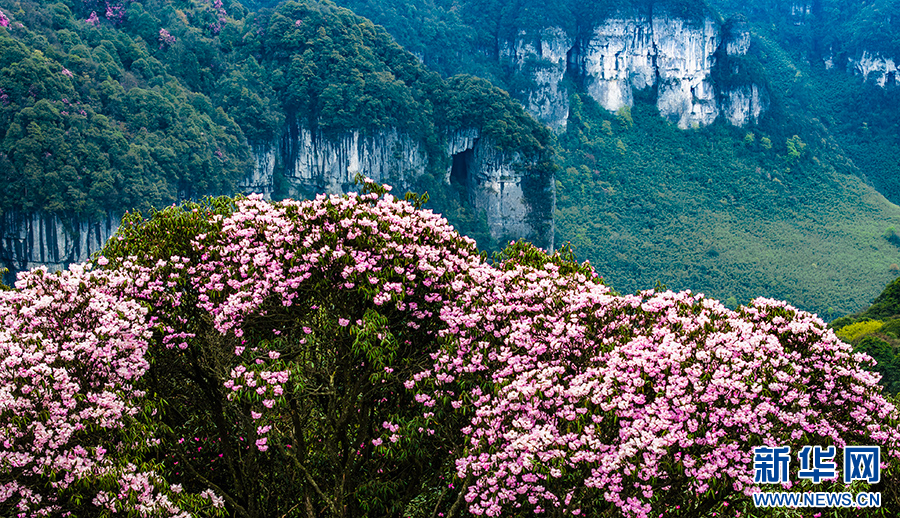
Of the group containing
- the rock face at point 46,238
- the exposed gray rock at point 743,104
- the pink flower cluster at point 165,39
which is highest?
the pink flower cluster at point 165,39

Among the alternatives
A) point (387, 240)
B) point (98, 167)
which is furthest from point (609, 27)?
point (387, 240)

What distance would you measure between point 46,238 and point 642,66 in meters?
73.0

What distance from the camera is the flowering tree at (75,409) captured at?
6641 millimetres

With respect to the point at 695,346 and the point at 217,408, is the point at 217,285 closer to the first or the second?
the point at 217,408

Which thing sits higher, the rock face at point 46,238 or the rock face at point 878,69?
the rock face at point 878,69

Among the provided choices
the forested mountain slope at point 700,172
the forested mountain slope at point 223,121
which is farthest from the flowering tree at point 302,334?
the forested mountain slope at point 700,172

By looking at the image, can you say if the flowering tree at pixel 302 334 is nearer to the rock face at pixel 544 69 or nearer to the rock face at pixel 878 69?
the rock face at pixel 544 69

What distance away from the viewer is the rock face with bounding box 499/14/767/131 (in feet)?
293

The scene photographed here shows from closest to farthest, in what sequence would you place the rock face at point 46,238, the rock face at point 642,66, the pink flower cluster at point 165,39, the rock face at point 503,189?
the rock face at point 46,238, the pink flower cluster at point 165,39, the rock face at point 503,189, the rock face at point 642,66

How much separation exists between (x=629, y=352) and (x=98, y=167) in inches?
1556

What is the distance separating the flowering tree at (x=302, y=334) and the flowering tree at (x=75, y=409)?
76cm

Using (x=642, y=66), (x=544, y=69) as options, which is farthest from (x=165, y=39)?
(x=642, y=66)

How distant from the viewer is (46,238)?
4097 cm

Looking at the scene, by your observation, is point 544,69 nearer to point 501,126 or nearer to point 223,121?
point 501,126
